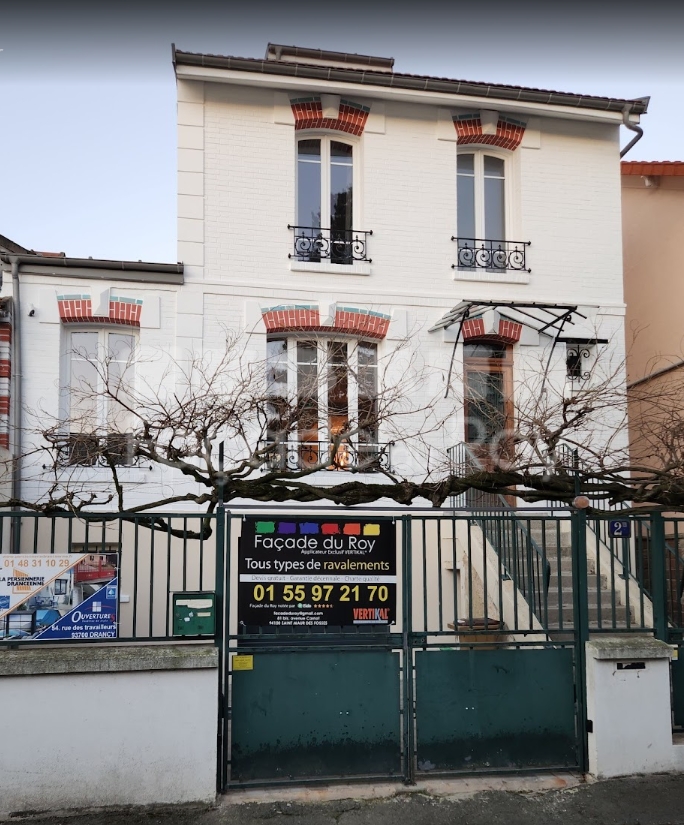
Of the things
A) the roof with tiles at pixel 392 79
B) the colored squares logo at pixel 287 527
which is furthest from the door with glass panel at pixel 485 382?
the colored squares logo at pixel 287 527

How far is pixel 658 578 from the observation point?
755 cm

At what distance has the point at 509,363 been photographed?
13008mm

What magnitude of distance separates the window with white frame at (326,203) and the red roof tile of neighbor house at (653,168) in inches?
230

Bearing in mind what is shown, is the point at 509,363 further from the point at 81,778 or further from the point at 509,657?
the point at 81,778

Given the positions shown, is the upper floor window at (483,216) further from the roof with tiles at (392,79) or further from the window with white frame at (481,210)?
the roof with tiles at (392,79)

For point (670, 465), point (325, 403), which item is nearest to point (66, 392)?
point (325, 403)

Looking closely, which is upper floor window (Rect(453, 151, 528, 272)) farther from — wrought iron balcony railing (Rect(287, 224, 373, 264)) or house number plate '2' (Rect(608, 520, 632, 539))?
house number plate '2' (Rect(608, 520, 632, 539))

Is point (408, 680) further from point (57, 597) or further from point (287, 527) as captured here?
point (57, 597)

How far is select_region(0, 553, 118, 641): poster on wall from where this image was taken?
21.6 feet

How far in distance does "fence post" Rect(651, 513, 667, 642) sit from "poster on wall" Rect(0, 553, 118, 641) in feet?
15.9

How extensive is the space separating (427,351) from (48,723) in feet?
25.6

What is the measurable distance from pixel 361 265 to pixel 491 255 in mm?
2158

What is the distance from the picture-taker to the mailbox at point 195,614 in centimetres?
678

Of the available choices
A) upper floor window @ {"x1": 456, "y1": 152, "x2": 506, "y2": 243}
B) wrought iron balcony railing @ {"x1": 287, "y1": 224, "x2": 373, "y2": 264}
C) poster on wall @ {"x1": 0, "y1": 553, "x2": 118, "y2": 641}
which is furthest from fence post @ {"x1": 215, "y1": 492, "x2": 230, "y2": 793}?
upper floor window @ {"x1": 456, "y1": 152, "x2": 506, "y2": 243}
